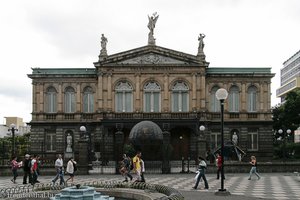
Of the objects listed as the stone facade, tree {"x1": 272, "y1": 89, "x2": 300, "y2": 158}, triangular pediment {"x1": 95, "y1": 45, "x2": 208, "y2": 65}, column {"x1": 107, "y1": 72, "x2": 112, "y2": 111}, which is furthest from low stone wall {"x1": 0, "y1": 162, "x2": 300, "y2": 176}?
triangular pediment {"x1": 95, "y1": 45, "x2": 208, "y2": 65}

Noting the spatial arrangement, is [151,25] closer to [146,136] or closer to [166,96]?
[166,96]

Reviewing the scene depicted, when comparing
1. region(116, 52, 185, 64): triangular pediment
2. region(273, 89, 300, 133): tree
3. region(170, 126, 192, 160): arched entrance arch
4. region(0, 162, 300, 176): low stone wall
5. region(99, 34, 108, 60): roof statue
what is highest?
region(99, 34, 108, 60): roof statue

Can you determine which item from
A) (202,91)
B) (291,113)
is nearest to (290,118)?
(291,113)

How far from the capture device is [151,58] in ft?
196

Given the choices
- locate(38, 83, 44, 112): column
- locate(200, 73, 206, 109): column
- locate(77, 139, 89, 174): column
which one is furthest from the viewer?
locate(38, 83, 44, 112): column

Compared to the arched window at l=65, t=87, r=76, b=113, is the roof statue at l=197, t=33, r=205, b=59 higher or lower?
higher

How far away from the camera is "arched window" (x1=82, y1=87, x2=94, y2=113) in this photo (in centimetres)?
6203

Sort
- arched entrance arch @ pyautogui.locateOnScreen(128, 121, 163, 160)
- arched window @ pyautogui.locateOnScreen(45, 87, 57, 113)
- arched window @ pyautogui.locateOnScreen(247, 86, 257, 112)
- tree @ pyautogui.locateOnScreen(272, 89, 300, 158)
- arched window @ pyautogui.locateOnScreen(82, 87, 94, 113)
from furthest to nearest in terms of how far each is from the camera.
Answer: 1. arched window @ pyautogui.locateOnScreen(82, 87, 94, 113)
2. arched window @ pyautogui.locateOnScreen(45, 87, 57, 113)
3. arched window @ pyautogui.locateOnScreen(247, 86, 257, 112)
4. tree @ pyautogui.locateOnScreen(272, 89, 300, 158)
5. arched entrance arch @ pyautogui.locateOnScreen(128, 121, 163, 160)

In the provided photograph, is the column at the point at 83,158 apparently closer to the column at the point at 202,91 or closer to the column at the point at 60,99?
the column at the point at 60,99

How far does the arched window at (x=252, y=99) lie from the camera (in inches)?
2427

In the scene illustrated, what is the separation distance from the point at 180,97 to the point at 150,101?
11.8 feet

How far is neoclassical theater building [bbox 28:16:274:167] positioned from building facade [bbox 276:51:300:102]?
52536 millimetres

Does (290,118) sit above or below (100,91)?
below

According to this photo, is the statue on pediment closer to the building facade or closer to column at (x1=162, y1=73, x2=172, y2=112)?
column at (x1=162, y1=73, x2=172, y2=112)
